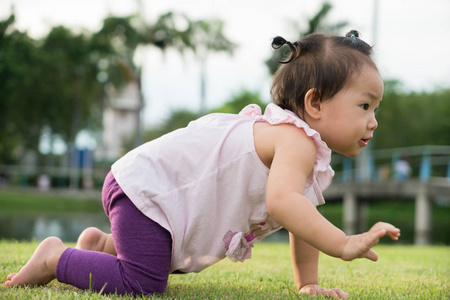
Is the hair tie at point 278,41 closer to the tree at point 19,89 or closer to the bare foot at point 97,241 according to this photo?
the bare foot at point 97,241

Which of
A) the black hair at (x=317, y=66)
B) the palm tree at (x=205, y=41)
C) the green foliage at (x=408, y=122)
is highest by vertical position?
the palm tree at (x=205, y=41)

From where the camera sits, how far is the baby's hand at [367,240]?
1.68 metres

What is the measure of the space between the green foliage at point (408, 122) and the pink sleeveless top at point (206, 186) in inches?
1228

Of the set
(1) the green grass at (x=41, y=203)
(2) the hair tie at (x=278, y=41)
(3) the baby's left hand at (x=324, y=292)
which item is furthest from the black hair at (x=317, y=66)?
(1) the green grass at (x=41, y=203)

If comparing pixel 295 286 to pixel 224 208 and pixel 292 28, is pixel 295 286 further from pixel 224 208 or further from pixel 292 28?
pixel 292 28

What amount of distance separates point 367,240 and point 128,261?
909mm

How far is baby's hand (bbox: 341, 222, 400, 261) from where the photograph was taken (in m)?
1.68

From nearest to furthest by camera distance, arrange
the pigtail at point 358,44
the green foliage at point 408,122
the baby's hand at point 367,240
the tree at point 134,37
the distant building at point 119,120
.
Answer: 1. the baby's hand at point 367,240
2. the pigtail at point 358,44
3. the tree at point 134,37
4. the green foliage at point 408,122
5. the distant building at point 119,120

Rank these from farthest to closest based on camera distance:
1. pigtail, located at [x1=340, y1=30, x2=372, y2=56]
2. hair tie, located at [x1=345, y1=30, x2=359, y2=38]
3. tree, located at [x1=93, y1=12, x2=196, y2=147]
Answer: tree, located at [x1=93, y1=12, x2=196, y2=147]
hair tie, located at [x1=345, y1=30, x2=359, y2=38]
pigtail, located at [x1=340, y1=30, x2=372, y2=56]

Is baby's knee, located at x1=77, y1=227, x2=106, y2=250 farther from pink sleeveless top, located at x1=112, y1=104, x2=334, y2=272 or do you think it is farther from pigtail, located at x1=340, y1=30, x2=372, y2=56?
pigtail, located at x1=340, y1=30, x2=372, y2=56

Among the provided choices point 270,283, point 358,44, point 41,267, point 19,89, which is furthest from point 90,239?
point 19,89

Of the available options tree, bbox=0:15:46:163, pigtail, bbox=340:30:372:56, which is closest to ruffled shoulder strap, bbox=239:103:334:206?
pigtail, bbox=340:30:372:56

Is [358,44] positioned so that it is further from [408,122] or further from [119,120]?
[119,120]

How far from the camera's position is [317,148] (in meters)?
2.00
